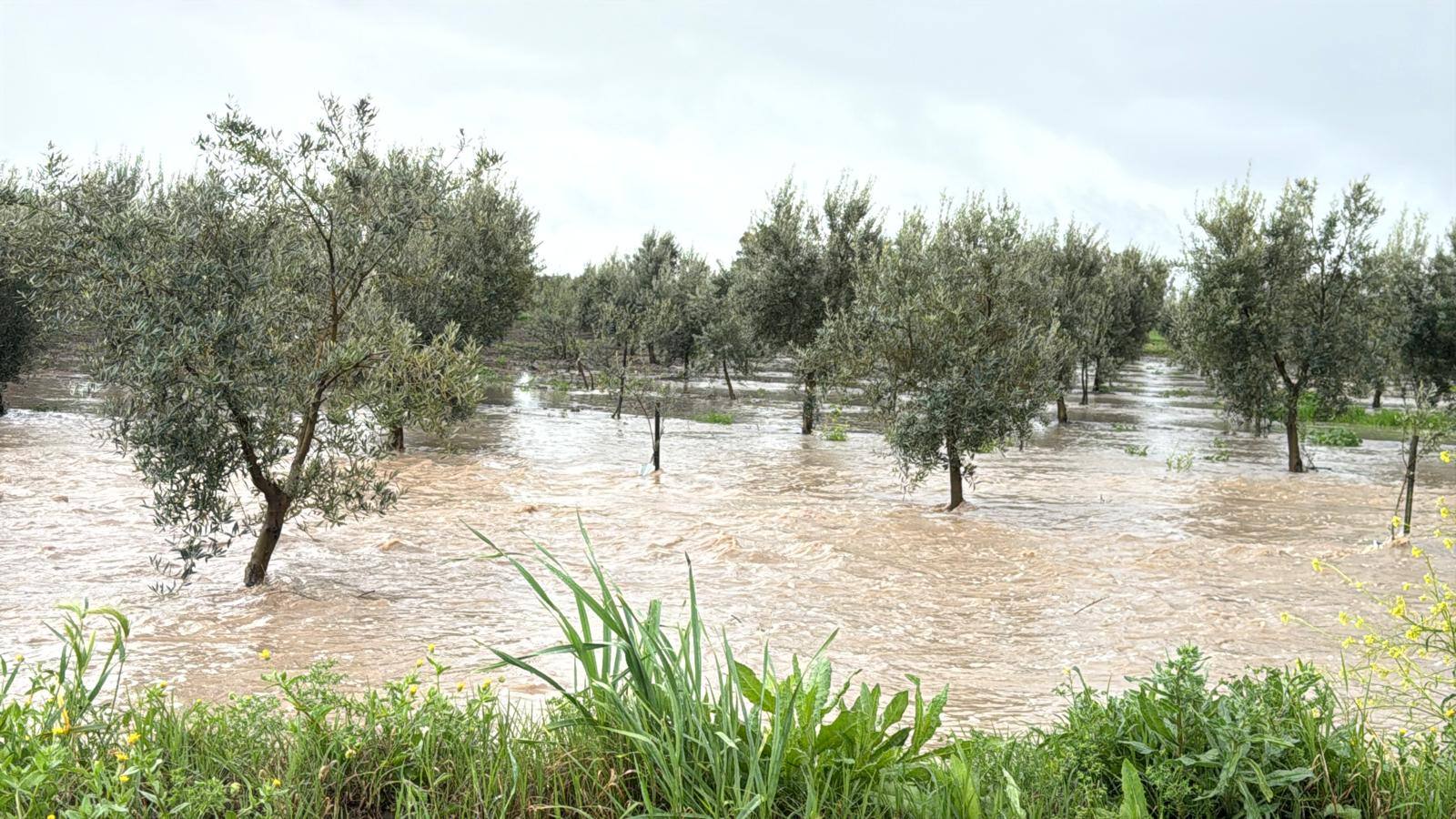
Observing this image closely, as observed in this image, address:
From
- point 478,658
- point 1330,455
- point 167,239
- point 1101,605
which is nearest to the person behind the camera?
point 478,658

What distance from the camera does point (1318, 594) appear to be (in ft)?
45.0

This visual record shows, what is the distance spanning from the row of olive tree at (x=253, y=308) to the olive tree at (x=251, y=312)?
0.02m

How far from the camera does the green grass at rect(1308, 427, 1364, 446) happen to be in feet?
105

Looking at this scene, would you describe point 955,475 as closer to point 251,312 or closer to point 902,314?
point 902,314

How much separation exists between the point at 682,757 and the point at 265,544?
1005 centimetres

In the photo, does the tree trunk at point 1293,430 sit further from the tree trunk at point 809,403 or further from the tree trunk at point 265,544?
the tree trunk at point 265,544

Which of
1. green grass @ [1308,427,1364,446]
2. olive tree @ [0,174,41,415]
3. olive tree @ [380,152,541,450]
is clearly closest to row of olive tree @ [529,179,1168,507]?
olive tree @ [380,152,541,450]

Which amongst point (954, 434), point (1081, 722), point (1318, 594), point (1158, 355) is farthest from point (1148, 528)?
point (1158, 355)

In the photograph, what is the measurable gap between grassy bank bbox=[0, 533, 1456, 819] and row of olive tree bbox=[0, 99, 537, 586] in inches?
265

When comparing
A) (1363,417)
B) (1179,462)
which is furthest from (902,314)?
(1363,417)

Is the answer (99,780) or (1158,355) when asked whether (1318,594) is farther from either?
(1158,355)

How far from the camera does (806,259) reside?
3145 cm

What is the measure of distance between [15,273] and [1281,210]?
79.7 ft

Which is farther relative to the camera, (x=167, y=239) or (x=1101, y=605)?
(x=1101, y=605)
